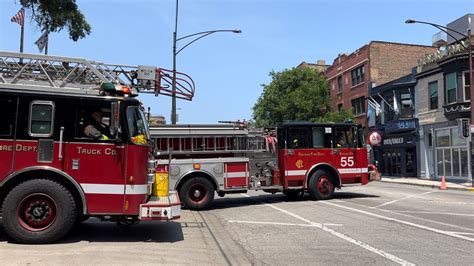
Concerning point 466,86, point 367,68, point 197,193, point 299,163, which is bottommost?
point 197,193

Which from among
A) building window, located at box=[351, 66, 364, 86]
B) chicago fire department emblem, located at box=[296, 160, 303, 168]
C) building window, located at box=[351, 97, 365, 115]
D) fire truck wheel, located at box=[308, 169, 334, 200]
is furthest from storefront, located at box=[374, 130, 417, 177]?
chicago fire department emblem, located at box=[296, 160, 303, 168]

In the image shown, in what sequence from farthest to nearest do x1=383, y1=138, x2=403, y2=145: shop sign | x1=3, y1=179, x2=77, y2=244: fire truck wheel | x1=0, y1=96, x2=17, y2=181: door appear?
x1=383, y1=138, x2=403, y2=145: shop sign → x1=0, y1=96, x2=17, y2=181: door → x1=3, y1=179, x2=77, y2=244: fire truck wheel

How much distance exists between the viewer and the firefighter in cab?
27.6 ft

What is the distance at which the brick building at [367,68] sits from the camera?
139 feet

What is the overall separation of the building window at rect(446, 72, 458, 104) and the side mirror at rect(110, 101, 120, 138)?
2620 centimetres

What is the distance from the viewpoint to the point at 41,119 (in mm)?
8250

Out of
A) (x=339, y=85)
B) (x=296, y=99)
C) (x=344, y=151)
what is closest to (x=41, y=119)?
(x=344, y=151)

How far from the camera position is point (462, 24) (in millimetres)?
34656

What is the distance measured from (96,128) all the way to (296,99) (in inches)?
1404

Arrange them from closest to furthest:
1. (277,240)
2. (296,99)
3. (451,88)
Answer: (277,240) < (451,88) < (296,99)

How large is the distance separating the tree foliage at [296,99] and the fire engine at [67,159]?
3361 centimetres

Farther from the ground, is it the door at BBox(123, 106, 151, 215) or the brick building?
the brick building

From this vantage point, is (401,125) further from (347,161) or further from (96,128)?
(96,128)

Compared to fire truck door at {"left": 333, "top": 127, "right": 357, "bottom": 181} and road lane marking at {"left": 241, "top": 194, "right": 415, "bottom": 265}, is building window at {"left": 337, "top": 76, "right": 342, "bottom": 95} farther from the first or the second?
road lane marking at {"left": 241, "top": 194, "right": 415, "bottom": 265}
